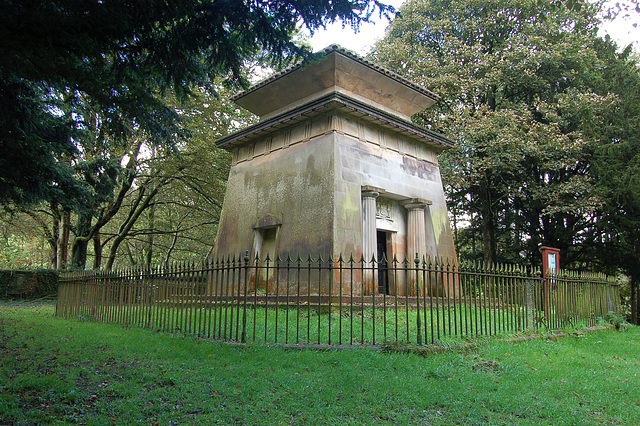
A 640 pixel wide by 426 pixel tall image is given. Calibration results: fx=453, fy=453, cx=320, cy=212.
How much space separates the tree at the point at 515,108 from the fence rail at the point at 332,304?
294 inches

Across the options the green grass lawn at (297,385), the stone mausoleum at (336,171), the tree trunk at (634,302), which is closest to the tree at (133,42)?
the green grass lawn at (297,385)

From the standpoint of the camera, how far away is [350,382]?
17.6 feet

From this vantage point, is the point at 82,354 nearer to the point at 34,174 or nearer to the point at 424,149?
the point at 34,174

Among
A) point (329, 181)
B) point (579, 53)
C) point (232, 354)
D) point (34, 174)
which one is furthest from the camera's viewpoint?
point (579, 53)

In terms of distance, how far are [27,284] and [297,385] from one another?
20.0 metres

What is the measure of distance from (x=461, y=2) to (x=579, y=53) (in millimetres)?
5839

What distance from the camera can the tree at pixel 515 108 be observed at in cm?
1878

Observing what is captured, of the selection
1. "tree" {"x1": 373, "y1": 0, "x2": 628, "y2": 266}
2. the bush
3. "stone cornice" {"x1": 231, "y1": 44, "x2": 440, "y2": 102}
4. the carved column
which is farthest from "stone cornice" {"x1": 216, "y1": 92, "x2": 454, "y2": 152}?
the bush

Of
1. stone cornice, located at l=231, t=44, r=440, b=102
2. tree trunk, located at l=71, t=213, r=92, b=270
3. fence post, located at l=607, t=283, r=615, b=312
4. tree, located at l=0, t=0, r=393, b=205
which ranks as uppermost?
stone cornice, located at l=231, t=44, r=440, b=102

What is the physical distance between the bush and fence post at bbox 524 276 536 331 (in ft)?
66.1

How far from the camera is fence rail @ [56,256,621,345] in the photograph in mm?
7383

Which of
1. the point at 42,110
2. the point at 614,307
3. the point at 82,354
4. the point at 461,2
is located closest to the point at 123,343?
the point at 82,354

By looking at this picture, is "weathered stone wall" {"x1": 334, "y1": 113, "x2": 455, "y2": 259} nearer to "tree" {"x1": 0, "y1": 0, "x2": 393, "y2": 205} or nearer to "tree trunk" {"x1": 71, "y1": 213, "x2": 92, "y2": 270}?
"tree" {"x1": 0, "y1": 0, "x2": 393, "y2": 205}

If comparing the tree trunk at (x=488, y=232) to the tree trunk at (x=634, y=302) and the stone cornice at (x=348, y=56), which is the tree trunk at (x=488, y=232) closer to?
the tree trunk at (x=634, y=302)
